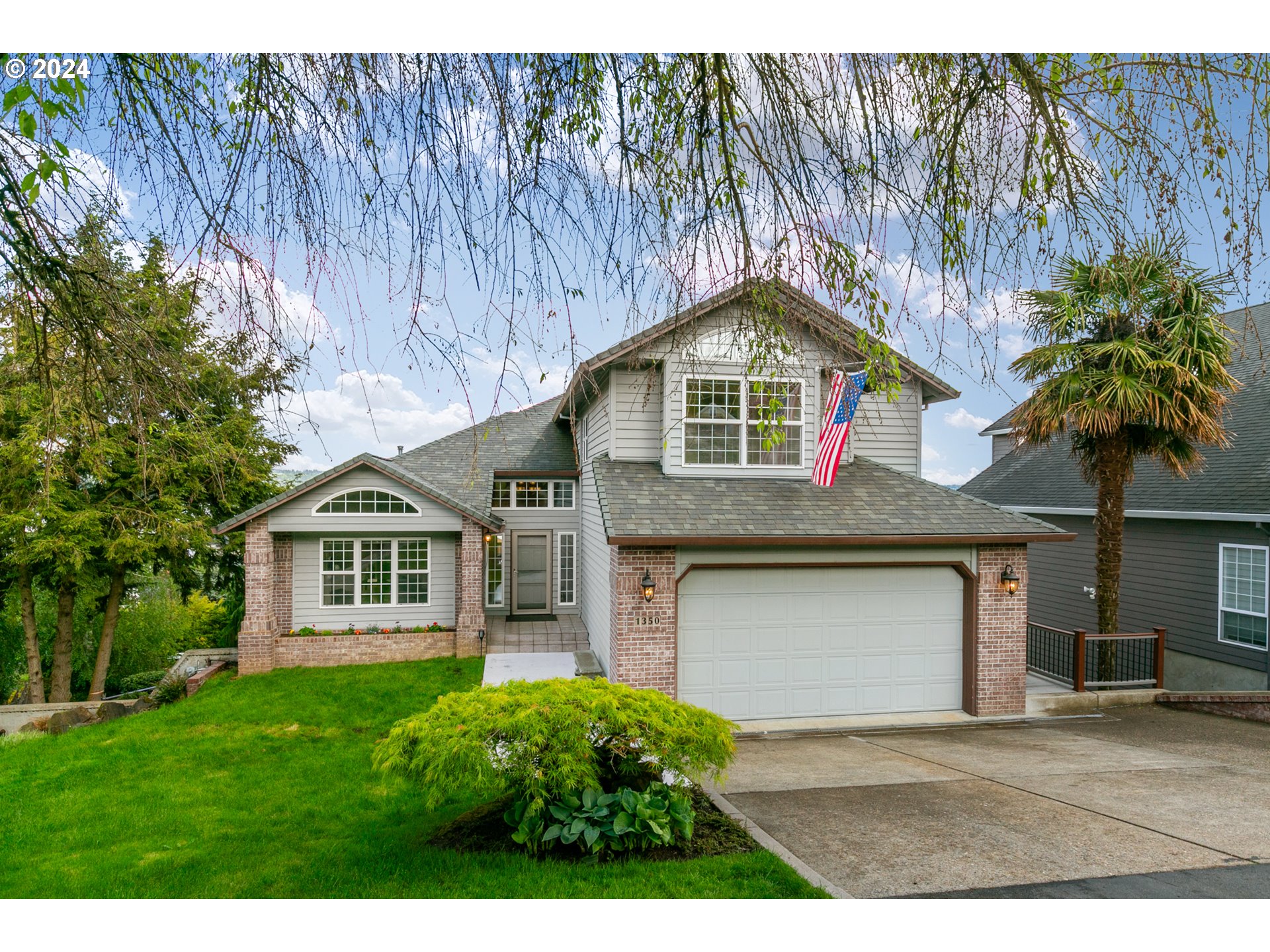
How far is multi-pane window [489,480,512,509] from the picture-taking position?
55.2 ft

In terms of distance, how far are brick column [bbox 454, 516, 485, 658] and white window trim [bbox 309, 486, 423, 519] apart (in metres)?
1.06

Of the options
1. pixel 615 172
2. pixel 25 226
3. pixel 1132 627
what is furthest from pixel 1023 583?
pixel 25 226

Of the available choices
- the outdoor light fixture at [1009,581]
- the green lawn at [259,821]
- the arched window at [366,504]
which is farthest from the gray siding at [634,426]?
the outdoor light fixture at [1009,581]

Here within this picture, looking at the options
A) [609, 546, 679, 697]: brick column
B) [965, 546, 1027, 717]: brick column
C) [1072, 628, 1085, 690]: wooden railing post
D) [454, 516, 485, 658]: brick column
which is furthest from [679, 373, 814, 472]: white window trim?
[454, 516, 485, 658]: brick column

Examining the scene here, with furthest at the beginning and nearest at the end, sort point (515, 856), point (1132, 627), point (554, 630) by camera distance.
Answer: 1. point (554, 630)
2. point (1132, 627)
3. point (515, 856)

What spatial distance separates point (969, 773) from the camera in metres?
7.16

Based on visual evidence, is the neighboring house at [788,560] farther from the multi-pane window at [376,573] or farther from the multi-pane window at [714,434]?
the multi-pane window at [376,573]

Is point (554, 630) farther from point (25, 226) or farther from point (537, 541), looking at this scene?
point (25, 226)

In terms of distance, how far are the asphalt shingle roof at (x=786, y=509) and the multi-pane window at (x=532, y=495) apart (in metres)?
6.09

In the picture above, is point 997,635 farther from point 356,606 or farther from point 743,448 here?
point 356,606

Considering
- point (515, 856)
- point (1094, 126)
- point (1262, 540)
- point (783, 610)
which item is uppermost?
point (1094, 126)

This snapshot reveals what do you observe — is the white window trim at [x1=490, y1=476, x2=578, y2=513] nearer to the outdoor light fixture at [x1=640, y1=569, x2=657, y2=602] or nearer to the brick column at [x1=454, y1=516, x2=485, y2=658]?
the brick column at [x1=454, y1=516, x2=485, y2=658]

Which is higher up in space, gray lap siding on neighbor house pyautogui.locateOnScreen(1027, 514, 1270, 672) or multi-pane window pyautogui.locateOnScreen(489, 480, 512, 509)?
multi-pane window pyautogui.locateOnScreen(489, 480, 512, 509)

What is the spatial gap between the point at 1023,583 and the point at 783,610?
12.2ft
